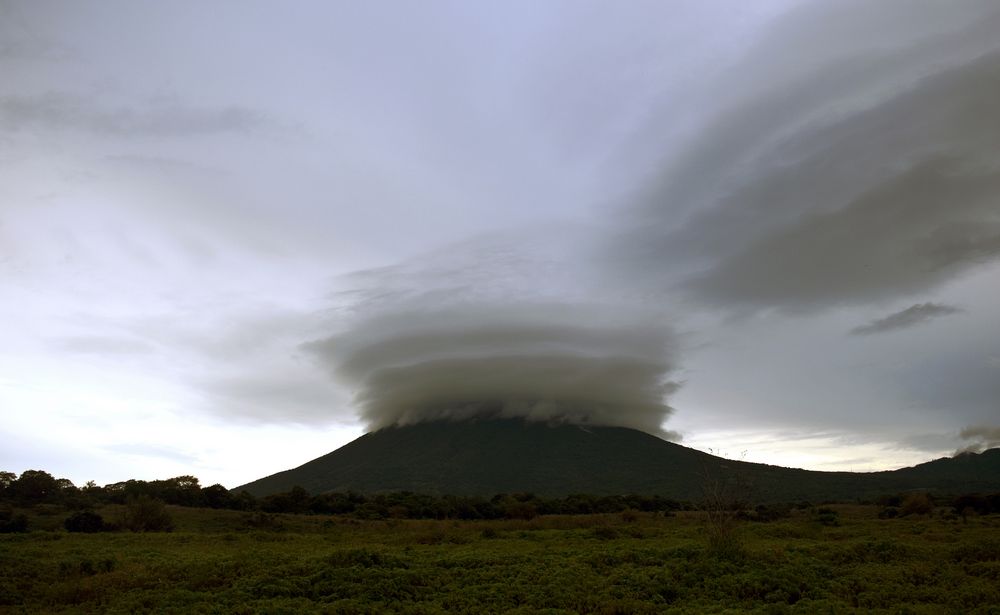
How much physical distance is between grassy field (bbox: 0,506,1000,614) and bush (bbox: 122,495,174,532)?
312 inches

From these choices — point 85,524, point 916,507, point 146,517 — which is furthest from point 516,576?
point 916,507

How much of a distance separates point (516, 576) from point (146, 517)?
29.6 m

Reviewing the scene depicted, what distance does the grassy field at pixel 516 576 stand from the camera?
61.7ft

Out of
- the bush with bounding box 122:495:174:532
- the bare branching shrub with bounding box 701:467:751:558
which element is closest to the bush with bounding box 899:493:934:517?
the bare branching shrub with bounding box 701:467:751:558

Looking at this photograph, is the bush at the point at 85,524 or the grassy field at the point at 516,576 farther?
the bush at the point at 85,524

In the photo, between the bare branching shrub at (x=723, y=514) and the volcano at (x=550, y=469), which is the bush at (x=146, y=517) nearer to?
the bare branching shrub at (x=723, y=514)

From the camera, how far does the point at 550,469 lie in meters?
124

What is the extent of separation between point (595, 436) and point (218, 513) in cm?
10871

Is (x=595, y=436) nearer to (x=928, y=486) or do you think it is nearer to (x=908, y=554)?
(x=928, y=486)

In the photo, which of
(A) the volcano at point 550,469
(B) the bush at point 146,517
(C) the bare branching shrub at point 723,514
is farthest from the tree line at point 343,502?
(A) the volcano at point 550,469

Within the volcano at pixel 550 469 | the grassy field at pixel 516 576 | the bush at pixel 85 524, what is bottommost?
the grassy field at pixel 516 576

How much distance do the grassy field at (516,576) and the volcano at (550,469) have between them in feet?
196

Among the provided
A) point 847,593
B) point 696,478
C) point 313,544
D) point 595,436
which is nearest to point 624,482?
point 696,478

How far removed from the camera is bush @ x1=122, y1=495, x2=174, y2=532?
40469mm
